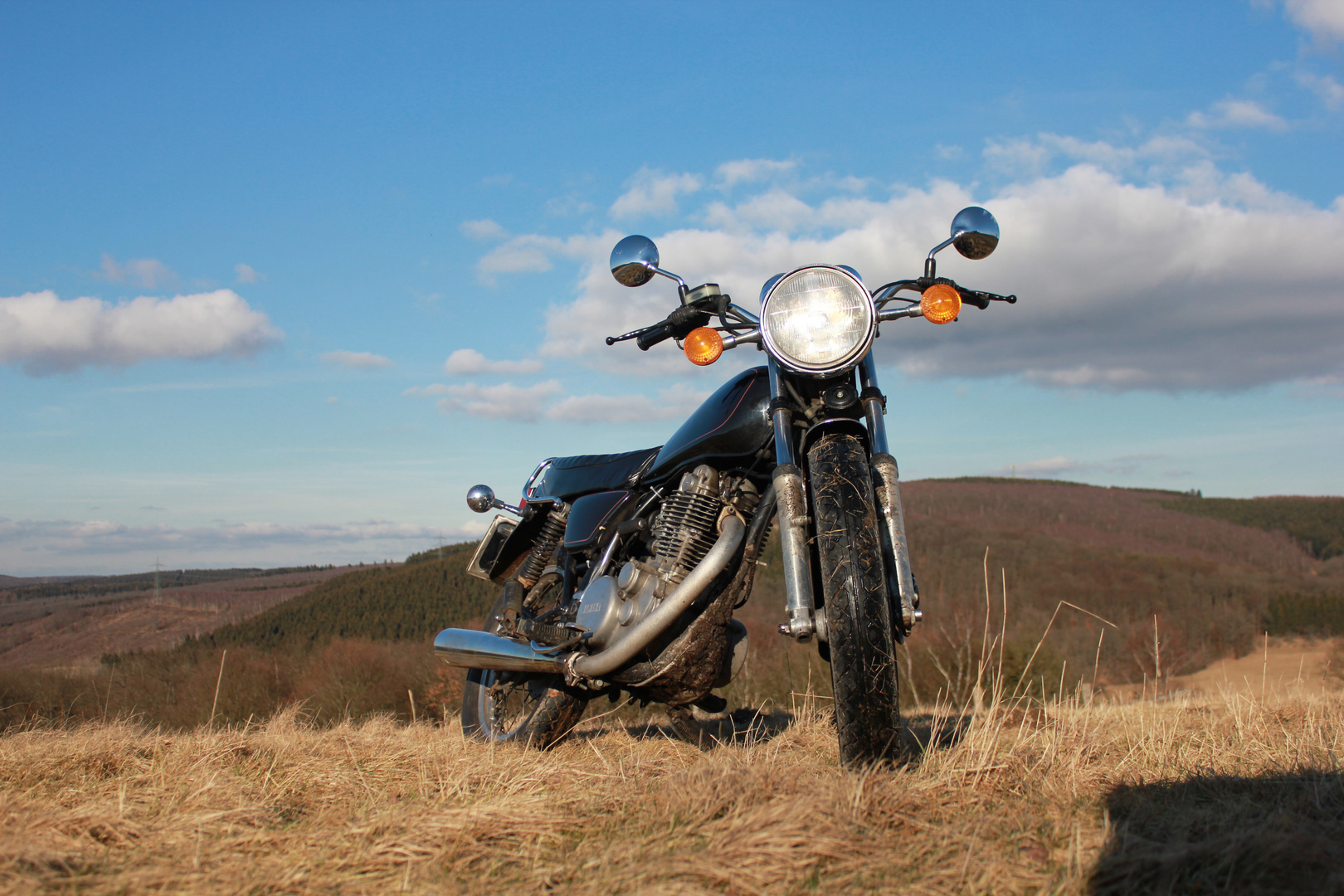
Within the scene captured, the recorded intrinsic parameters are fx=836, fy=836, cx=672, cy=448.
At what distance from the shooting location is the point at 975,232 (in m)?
3.50

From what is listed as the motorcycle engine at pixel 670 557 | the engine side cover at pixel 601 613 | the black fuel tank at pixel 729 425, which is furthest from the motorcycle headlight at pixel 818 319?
the engine side cover at pixel 601 613

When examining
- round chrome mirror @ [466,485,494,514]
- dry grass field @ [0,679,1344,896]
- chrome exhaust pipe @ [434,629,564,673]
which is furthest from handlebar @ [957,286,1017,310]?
round chrome mirror @ [466,485,494,514]

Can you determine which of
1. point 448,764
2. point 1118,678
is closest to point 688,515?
point 448,764

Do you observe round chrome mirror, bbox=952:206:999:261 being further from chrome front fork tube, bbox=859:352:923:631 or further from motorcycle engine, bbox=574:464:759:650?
motorcycle engine, bbox=574:464:759:650

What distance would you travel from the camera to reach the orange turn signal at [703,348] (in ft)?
11.2

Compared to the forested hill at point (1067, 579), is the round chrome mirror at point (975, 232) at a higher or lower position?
higher

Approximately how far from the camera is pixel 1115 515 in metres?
56.1

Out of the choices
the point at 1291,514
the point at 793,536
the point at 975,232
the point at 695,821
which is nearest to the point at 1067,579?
the point at 1291,514

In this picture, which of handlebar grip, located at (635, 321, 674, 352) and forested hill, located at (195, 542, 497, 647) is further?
forested hill, located at (195, 542, 497, 647)

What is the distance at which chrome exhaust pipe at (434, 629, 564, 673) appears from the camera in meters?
3.87

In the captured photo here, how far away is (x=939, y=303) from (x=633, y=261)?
1329 millimetres

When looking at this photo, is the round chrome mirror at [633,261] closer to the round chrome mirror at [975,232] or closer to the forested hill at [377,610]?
the round chrome mirror at [975,232]

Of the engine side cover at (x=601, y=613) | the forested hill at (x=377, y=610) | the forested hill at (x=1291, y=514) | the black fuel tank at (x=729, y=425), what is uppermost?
the black fuel tank at (x=729, y=425)

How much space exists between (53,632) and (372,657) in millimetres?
25471
